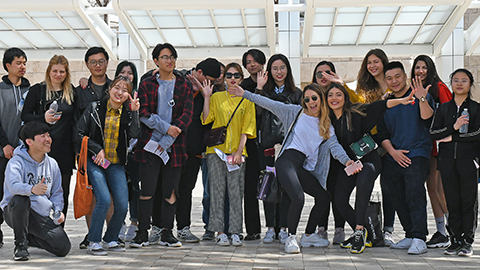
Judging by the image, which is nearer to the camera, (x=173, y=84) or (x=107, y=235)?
(x=107, y=235)

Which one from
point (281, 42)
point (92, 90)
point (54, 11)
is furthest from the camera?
point (281, 42)

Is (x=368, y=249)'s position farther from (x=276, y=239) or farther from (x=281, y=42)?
(x=281, y=42)

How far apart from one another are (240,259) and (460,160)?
91.7 inches

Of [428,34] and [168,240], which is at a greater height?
[428,34]

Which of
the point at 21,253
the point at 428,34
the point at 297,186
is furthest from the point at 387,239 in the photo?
the point at 428,34

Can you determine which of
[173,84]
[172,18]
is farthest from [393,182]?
[172,18]

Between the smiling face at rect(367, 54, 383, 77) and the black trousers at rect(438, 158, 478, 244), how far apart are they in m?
1.26

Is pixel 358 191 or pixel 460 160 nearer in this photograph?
pixel 460 160

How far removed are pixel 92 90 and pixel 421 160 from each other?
3.52 meters

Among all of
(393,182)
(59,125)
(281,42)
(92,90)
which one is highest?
(281,42)

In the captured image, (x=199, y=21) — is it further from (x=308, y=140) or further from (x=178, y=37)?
(x=308, y=140)

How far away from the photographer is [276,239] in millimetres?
6473

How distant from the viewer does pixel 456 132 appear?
18.2 ft

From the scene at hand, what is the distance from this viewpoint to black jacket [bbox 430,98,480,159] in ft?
18.1
